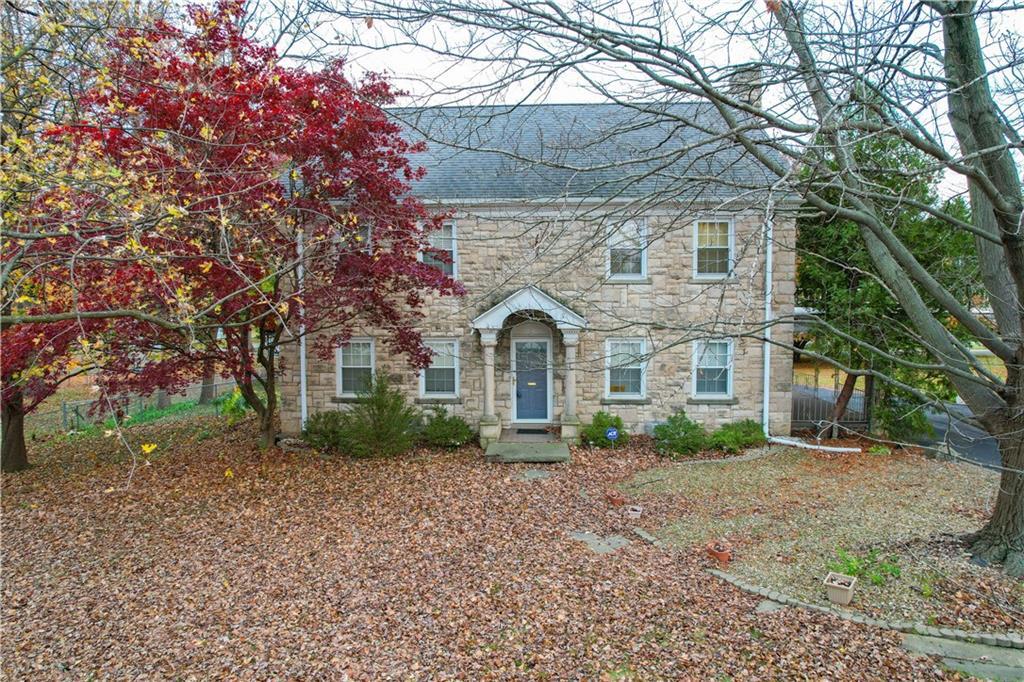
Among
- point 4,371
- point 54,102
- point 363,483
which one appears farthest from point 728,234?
point 4,371

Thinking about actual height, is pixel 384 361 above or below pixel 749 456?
above

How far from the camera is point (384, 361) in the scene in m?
12.8

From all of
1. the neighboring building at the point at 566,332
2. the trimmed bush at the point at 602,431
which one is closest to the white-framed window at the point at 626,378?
the neighboring building at the point at 566,332

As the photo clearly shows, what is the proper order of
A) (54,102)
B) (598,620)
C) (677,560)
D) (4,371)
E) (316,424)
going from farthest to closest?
(316,424) → (4,371) → (54,102) → (677,560) → (598,620)

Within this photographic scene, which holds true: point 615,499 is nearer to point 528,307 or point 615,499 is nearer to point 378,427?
point 528,307

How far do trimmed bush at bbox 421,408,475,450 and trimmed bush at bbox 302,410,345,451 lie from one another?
1.70 m

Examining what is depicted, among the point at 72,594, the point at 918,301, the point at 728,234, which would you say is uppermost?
the point at 728,234

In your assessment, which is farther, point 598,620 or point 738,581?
point 738,581

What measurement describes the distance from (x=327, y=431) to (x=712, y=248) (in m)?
8.86

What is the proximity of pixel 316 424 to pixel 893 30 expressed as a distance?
10.7m

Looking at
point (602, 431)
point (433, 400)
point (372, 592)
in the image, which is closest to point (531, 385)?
point (602, 431)

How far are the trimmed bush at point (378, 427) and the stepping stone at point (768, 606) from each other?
286 inches

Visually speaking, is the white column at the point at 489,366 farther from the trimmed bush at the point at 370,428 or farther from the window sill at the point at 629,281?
the window sill at the point at 629,281

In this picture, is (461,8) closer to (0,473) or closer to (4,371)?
(4,371)
